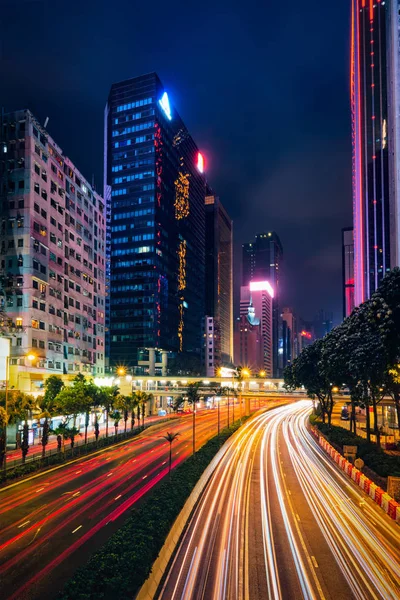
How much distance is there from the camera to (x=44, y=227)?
339 feet

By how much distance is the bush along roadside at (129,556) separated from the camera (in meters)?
22.3

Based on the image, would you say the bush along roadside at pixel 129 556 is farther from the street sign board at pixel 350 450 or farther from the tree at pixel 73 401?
the tree at pixel 73 401

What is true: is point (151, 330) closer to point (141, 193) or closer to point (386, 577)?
point (141, 193)

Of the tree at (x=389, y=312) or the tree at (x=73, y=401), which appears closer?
the tree at (x=389, y=312)

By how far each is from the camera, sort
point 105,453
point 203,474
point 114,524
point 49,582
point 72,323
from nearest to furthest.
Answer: point 49,582
point 114,524
point 203,474
point 105,453
point 72,323

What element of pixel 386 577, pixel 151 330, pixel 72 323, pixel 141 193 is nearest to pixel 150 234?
pixel 141 193

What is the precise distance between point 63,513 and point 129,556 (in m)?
17.5

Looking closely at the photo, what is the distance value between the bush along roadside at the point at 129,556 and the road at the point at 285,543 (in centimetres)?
196

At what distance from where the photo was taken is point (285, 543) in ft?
108

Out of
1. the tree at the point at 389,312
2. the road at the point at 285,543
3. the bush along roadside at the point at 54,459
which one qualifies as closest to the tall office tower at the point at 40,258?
the bush along roadside at the point at 54,459

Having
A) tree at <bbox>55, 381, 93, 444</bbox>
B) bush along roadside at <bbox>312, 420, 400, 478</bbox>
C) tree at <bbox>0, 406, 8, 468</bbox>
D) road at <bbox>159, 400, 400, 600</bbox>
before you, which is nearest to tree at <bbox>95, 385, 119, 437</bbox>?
tree at <bbox>55, 381, 93, 444</bbox>

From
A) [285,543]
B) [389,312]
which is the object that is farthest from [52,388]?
[389,312]

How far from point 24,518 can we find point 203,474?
21780 mm

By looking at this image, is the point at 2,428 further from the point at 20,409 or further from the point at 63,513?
the point at 63,513
